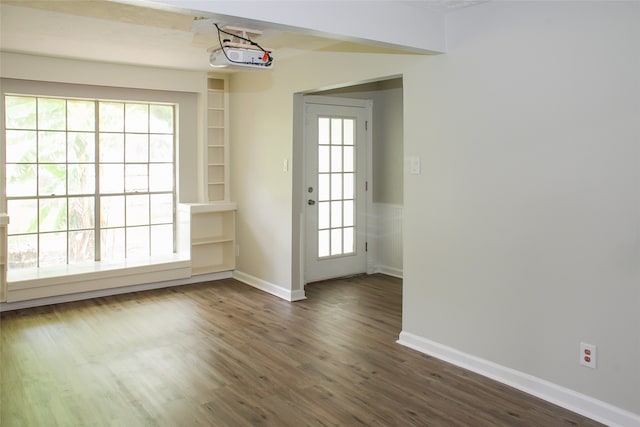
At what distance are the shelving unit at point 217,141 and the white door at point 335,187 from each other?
1.09 metres

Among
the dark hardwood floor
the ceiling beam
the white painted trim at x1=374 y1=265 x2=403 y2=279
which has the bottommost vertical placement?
the dark hardwood floor

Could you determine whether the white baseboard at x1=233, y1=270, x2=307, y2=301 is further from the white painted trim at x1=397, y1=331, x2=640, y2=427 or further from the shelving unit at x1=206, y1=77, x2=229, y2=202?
the white painted trim at x1=397, y1=331, x2=640, y2=427

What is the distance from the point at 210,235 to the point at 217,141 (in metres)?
1.15

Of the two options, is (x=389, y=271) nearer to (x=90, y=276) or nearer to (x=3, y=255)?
(x=90, y=276)

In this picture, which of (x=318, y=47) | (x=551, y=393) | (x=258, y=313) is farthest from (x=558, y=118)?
(x=258, y=313)

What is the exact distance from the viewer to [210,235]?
657 cm

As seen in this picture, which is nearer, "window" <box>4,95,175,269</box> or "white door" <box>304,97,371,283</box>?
"window" <box>4,95,175,269</box>

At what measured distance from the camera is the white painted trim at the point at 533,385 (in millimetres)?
2969

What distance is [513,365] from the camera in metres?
3.48

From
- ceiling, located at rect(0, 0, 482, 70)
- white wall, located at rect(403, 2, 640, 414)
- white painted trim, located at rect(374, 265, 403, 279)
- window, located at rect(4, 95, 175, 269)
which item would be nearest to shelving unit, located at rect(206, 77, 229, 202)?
window, located at rect(4, 95, 175, 269)

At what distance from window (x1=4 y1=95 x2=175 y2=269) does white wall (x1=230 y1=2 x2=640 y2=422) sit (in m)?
2.89

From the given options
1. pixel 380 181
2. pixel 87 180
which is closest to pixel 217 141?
pixel 87 180

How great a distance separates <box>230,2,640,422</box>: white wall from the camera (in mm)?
2916

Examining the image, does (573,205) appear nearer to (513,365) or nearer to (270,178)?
(513,365)
